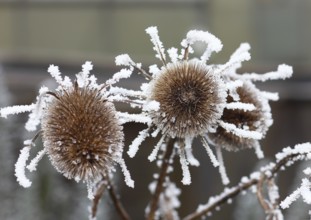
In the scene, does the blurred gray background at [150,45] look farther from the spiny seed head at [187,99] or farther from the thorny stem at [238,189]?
the spiny seed head at [187,99]

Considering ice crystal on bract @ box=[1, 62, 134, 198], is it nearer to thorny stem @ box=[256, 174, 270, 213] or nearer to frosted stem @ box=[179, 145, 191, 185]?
frosted stem @ box=[179, 145, 191, 185]

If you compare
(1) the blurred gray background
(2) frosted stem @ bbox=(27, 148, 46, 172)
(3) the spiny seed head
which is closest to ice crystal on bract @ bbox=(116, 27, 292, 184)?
(3) the spiny seed head

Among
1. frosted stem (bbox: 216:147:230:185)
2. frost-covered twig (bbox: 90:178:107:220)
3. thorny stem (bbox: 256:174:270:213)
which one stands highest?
frost-covered twig (bbox: 90:178:107:220)

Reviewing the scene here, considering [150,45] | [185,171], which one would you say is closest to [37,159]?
[185,171]

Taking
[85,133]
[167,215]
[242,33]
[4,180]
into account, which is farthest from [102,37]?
[85,133]

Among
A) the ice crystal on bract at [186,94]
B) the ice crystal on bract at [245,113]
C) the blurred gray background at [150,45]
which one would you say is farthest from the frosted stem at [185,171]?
the blurred gray background at [150,45]

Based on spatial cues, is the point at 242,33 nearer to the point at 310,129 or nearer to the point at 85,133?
the point at 310,129
